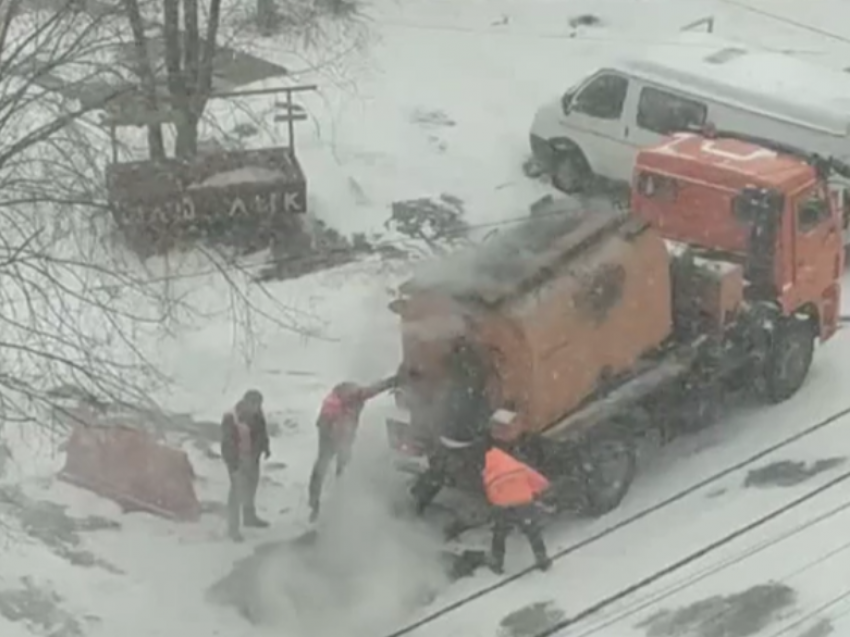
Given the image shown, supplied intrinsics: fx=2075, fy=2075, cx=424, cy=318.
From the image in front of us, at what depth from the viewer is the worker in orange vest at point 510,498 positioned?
15.3 metres

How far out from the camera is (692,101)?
71.9 ft

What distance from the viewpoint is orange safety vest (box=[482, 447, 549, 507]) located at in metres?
15.3

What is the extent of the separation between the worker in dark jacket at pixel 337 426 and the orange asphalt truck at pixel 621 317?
1.00 feet

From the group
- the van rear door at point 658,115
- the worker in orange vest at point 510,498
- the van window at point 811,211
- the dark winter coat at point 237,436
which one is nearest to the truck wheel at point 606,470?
the worker in orange vest at point 510,498

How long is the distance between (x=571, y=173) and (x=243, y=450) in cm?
783

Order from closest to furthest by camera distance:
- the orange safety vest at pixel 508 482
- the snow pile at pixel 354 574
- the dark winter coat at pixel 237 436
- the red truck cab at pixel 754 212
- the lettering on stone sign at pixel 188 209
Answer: the snow pile at pixel 354 574, the orange safety vest at pixel 508 482, the dark winter coat at pixel 237 436, the red truck cab at pixel 754 212, the lettering on stone sign at pixel 188 209

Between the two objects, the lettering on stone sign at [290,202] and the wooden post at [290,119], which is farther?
the wooden post at [290,119]

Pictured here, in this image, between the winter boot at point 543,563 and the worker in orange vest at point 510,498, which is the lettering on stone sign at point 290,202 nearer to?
the worker in orange vest at point 510,498

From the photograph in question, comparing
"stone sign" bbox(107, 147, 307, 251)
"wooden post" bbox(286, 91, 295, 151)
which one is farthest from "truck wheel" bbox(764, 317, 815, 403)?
"wooden post" bbox(286, 91, 295, 151)

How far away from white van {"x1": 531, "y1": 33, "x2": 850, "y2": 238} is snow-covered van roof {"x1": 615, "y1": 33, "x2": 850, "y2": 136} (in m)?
0.01

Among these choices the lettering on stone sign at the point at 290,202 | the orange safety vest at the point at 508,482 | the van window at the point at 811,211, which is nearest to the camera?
the orange safety vest at the point at 508,482

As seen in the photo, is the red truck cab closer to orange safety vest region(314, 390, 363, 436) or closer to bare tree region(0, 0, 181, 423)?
orange safety vest region(314, 390, 363, 436)

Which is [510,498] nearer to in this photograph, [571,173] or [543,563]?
[543,563]

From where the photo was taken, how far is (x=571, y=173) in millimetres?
22812
